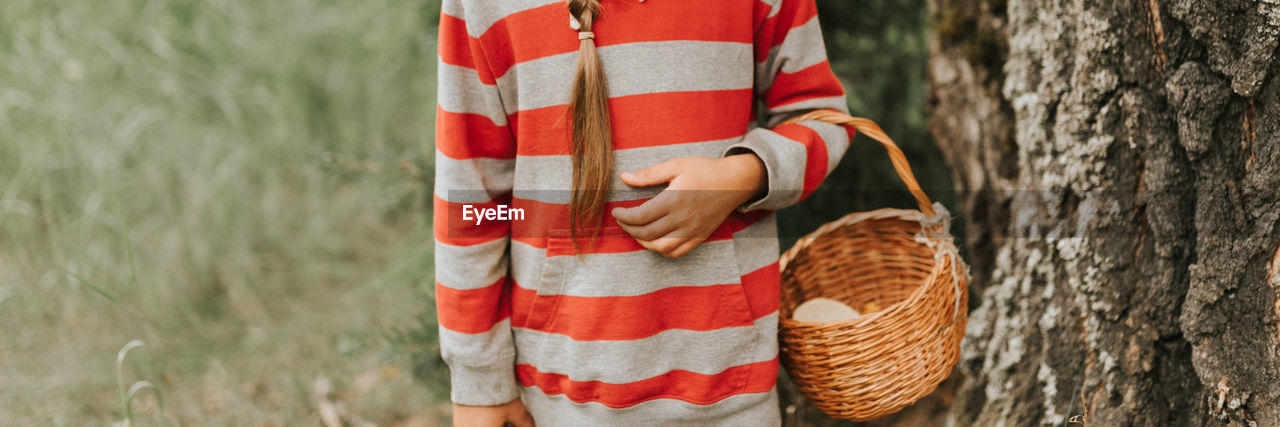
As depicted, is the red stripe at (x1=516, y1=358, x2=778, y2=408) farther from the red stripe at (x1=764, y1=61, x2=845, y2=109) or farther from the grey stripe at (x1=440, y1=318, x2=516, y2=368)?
the red stripe at (x1=764, y1=61, x2=845, y2=109)

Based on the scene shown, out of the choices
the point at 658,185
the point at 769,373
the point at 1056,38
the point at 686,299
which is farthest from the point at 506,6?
the point at 1056,38

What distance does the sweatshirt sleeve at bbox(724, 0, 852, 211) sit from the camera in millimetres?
1231

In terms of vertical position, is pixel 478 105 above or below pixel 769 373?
above

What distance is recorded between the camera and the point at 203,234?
3.13m

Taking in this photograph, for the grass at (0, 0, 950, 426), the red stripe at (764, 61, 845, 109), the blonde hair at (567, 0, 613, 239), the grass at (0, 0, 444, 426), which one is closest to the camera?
the blonde hair at (567, 0, 613, 239)

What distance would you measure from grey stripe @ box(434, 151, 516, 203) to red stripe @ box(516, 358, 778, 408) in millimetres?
357

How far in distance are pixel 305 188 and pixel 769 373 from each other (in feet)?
9.70

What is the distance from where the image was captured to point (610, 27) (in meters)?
1.18

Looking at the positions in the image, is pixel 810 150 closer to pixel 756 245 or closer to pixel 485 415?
pixel 756 245

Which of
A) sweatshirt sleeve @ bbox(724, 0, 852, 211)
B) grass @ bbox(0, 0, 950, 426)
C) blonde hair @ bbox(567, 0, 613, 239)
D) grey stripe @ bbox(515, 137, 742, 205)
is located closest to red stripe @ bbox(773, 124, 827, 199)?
sweatshirt sleeve @ bbox(724, 0, 852, 211)

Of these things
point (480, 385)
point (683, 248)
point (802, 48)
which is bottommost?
point (480, 385)

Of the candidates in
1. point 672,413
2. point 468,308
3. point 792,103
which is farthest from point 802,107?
point 468,308

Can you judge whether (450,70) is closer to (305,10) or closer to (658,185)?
(658,185)

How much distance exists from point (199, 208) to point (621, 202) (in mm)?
2634
